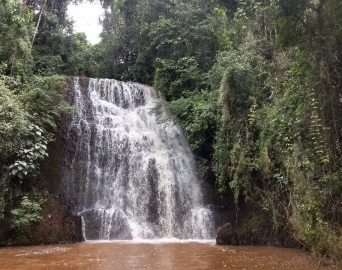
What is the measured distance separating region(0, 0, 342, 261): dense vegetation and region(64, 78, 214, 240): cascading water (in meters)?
1.02

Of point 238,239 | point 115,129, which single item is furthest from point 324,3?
point 115,129

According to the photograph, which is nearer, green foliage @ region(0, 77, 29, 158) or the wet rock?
the wet rock

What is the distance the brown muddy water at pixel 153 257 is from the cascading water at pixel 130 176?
65.3 inches

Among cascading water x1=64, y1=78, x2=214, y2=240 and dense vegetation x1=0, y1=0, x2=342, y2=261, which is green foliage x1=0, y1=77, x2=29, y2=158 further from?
cascading water x1=64, y1=78, x2=214, y2=240

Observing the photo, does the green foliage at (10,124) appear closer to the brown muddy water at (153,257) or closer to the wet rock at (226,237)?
the brown muddy water at (153,257)

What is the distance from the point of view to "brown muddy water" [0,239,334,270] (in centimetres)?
672

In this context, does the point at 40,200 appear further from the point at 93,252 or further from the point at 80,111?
the point at 80,111

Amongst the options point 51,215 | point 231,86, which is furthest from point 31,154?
point 231,86

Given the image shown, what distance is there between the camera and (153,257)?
756 centimetres

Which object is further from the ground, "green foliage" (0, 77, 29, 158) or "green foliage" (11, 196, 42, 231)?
"green foliage" (0, 77, 29, 158)

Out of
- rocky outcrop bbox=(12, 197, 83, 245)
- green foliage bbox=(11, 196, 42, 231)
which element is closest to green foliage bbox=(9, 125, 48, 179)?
green foliage bbox=(11, 196, 42, 231)

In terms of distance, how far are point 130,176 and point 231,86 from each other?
4637 mm

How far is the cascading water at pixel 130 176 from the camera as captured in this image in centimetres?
1127

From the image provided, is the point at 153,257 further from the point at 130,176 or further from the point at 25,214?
the point at 130,176
